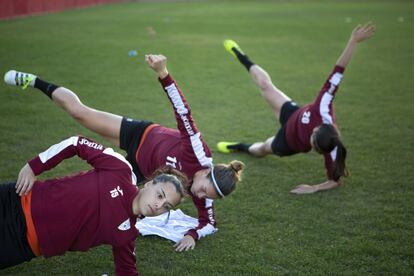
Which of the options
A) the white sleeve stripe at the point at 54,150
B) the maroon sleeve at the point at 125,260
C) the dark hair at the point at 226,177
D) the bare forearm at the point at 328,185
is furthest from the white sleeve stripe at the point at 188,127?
the bare forearm at the point at 328,185

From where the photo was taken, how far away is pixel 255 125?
728cm

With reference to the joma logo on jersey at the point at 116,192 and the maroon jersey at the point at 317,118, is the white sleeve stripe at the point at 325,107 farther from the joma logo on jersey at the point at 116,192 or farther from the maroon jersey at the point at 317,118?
the joma logo on jersey at the point at 116,192

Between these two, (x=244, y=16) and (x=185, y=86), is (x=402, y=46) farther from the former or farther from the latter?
(x=244, y=16)

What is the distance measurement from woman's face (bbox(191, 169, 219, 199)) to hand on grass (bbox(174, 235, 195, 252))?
40 centimetres

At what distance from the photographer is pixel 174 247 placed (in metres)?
4.05

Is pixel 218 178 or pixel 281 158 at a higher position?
pixel 218 178

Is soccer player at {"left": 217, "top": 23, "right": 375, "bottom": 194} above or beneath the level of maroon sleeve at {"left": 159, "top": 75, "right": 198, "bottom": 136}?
beneath

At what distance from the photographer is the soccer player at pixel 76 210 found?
305 cm

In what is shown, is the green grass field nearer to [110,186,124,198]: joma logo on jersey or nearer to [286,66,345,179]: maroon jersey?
[286,66,345,179]: maroon jersey

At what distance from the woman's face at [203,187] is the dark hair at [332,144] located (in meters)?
1.67

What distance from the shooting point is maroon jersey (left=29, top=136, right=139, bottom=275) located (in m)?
3.06

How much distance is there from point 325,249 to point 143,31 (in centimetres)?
1337

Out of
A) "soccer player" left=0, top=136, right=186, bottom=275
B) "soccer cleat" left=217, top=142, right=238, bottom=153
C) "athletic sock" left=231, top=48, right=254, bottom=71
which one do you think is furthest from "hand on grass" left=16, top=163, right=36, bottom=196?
"athletic sock" left=231, top=48, right=254, bottom=71

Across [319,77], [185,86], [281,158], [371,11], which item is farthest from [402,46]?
[371,11]
